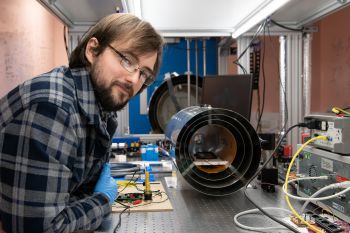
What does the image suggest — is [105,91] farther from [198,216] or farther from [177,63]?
[177,63]

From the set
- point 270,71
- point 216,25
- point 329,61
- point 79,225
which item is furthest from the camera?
point 270,71

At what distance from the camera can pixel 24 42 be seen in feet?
7.98

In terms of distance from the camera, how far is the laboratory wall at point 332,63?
3.36 metres

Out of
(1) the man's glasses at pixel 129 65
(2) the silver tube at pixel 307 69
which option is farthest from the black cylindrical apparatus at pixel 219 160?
(2) the silver tube at pixel 307 69

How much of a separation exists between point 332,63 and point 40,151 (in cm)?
349

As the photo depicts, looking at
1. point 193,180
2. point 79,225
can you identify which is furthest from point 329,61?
point 79,225

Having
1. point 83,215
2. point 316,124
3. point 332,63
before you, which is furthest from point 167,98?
point 83,215

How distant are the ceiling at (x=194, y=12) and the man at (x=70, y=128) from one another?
0.92 meters

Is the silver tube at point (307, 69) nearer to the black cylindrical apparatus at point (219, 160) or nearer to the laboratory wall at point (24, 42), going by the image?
the black cylindrical apparatus at point (219, 160)

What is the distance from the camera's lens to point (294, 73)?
2943 mm

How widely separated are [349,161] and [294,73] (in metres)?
1.97

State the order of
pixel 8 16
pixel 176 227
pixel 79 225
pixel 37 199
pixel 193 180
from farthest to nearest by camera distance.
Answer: pixel 8 16, pixel 193 180, pixel 176 227, pixel 79 225, pixel 37 199

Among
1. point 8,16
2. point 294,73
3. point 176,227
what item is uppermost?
point 8,16

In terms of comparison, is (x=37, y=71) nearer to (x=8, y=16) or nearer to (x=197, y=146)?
(x=8, y=16)
